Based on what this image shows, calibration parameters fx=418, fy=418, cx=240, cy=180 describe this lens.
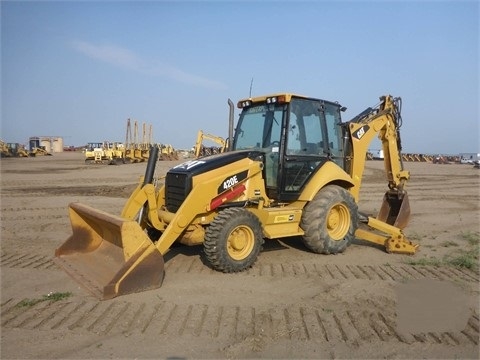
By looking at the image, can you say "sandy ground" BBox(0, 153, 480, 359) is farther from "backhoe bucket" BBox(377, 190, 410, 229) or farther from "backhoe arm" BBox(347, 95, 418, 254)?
"backhoe arm" BBox(347, 95, 418, 254)

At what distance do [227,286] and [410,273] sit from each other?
2.65 meters

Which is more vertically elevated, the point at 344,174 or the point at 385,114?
the point at 385,114

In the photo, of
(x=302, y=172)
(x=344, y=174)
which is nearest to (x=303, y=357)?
(x=302, y=172)

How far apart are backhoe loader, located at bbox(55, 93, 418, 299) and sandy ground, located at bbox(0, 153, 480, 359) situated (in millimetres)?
277

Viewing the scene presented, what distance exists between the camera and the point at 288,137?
6.50 metres

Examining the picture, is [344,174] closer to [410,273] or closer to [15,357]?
[410,273]

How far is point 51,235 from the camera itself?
795 cm

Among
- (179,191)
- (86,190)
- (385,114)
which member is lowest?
(86,190)

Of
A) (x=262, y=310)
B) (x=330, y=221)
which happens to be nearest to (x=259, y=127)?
(x=330, y=221)

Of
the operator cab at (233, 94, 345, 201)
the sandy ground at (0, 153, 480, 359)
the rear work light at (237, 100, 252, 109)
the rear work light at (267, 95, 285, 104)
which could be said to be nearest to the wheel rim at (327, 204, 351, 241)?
the sandy ground at (0, 153, 480, 359)

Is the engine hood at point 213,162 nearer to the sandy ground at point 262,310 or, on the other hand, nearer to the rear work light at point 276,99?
the rear work light at point 276,99

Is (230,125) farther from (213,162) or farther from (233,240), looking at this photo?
(233,240)

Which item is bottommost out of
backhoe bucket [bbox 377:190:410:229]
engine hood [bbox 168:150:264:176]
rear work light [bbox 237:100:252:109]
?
backhoe bucket [bbox 377:190:410:229]

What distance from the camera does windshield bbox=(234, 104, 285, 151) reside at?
6.64 metres
